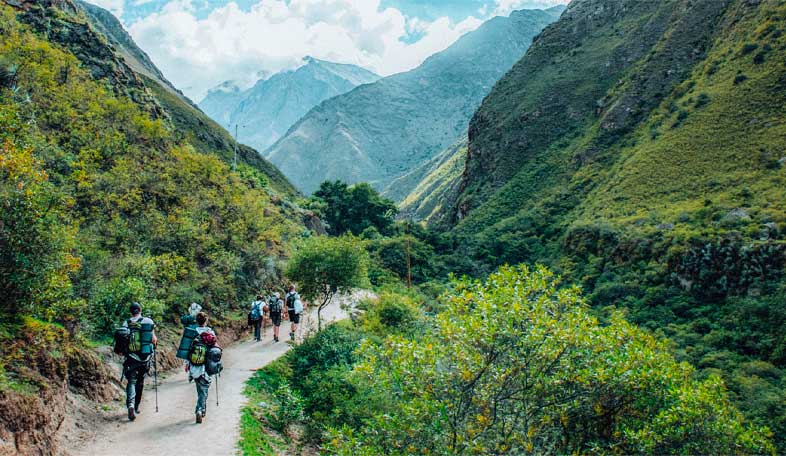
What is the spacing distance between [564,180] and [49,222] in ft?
204

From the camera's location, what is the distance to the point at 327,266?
1814 cm

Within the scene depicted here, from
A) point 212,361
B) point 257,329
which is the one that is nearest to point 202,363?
point 212,361

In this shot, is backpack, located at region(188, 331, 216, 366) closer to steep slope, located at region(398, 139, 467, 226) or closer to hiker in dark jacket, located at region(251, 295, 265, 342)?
hiker in dark jacket, located at region(251, 295, 265, 342)

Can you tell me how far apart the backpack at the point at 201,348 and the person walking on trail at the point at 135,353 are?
852 mm

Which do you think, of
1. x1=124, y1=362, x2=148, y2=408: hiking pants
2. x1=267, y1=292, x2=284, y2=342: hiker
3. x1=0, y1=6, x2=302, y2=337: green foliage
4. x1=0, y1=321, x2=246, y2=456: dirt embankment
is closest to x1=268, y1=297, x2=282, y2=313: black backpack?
x1=267, y1=292, x2=284, y2=342: hiker

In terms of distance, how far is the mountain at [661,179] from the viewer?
33.2m

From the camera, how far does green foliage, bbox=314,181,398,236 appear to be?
237ft

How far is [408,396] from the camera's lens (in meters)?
8.21

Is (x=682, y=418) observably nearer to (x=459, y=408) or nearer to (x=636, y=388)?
(x=636, y=388)

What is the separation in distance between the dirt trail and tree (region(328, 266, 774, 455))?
3.05m

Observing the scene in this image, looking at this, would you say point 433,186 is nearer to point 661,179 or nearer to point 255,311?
point 661,179

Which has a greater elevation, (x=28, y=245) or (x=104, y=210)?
(x=104, y=210)

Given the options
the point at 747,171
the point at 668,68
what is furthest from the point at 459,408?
the point at 668,68

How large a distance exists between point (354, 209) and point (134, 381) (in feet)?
209
